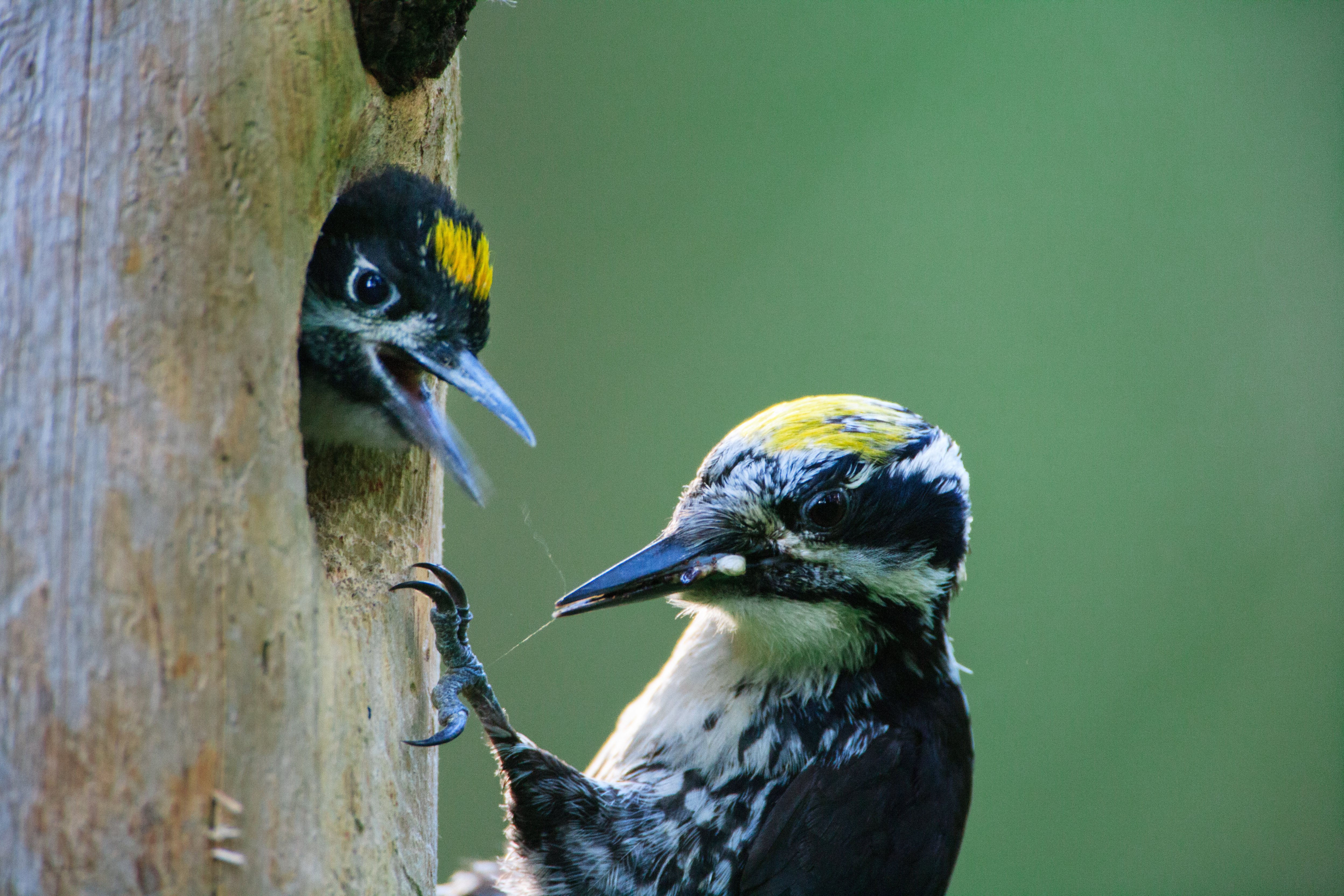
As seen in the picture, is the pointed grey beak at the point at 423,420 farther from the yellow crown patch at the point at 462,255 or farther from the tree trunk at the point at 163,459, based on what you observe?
the tree trunk at the point at 163,459

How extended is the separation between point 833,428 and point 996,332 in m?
3.10

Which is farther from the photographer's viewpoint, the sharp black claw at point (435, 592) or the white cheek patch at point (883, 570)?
the white cheek patch at point (883, 570)

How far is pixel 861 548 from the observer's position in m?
2.24

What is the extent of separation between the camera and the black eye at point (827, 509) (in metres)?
2.20

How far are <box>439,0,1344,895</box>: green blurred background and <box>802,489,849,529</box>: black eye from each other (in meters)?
2.85

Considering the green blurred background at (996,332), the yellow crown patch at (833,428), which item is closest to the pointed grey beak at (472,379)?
the yellow crown patch at (833,428)

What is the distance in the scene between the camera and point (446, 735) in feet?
6.02

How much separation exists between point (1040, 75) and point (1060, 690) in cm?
265

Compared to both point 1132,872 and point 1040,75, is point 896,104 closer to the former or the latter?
point 1040,75

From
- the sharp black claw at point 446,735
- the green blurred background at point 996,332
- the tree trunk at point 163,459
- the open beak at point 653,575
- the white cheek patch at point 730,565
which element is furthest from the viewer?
the green blurred background at point 996,332

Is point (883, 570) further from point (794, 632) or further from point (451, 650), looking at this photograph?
point (451, 650)

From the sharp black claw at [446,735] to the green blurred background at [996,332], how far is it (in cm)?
313

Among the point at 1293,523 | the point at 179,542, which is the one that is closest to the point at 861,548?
the point at 179,542

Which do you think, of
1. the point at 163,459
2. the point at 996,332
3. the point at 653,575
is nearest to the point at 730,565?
the point at 653,575
